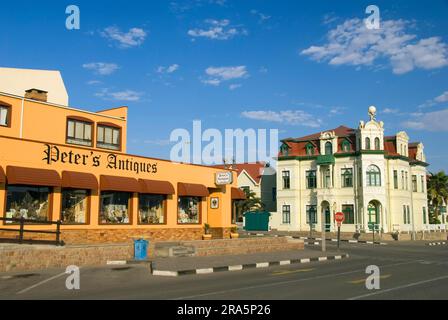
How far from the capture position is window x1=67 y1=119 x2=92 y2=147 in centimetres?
2597

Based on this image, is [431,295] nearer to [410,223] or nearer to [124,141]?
[124,141]

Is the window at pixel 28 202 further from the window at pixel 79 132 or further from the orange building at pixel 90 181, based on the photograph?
the window at pixel 79 132

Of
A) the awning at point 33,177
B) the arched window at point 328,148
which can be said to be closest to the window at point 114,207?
the awning at point 33,177

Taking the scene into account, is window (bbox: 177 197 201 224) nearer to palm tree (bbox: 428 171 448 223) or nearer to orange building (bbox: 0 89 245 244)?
orange building (bbox: 0 89 245 244)

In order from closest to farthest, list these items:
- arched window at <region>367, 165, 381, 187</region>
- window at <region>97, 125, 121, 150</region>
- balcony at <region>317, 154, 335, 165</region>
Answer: window at <region>97, 125, 121, 150</region> → arched window at <region>367, 165, 381, 187</region> → balcony at <region>317, 154, 335, 165</region>

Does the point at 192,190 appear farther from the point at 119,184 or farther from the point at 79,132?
the point at 79,132

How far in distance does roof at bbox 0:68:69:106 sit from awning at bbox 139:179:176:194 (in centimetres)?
1109

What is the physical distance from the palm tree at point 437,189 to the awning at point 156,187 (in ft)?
151

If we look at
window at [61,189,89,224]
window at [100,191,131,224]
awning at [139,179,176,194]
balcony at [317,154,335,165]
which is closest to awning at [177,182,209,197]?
awning at [139,179,176,194]

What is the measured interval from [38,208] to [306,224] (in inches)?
1416

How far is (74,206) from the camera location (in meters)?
24.0

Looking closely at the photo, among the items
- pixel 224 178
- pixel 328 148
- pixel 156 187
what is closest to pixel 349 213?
pixel 328 148
